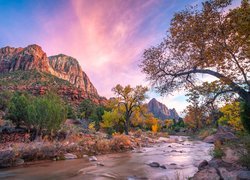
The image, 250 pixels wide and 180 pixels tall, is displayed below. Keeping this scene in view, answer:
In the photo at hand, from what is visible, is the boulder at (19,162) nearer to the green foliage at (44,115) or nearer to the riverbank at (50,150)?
the riverbank at (50,150)

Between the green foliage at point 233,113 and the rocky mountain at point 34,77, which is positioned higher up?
the rocky mountain at point 34,77

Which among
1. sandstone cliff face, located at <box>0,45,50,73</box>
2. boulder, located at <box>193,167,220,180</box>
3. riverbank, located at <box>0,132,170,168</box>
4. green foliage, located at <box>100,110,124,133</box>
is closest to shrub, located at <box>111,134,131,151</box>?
riverbank, located at <box>0,132,170,168</box>

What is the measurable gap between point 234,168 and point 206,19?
7.28 m

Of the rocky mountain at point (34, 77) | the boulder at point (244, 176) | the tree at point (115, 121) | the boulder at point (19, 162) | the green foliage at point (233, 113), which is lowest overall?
the boulder at point (19, 162)

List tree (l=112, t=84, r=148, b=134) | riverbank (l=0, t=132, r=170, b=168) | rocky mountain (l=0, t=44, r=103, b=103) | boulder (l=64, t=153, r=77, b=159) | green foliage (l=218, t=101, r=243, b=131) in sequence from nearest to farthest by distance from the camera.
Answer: green foliage (l=218, t=101, r=243, b=131), riverbank (l=0, t=132, r=170, b=168), boulder (l=64, t=153, r=77, b=159), tree (l=112, t=84, r=148, b=134), rocky mountain (l=0, t=44, r=103, b=103)

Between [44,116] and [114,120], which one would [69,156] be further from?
[114,120]

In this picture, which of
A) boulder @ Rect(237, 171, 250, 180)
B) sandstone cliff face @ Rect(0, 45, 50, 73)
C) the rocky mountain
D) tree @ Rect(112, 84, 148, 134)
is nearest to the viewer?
boulder @ Rect(237, 171, 250, 180)

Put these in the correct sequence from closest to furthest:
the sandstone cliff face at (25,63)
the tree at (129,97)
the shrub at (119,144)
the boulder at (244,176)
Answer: the boulder at (244,176), the shrub at (119,144), the tree at (129,97), the sandstone cliff face at (25,63)

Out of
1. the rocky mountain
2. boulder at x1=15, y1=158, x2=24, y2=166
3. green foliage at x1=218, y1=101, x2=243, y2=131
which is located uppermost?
the rocky mountain

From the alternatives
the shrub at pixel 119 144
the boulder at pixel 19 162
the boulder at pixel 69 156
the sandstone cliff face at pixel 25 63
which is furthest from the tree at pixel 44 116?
the sandstone cliff face at pixel 25 63

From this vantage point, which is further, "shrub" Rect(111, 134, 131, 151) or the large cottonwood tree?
"shrub" Rect(111, 134, 131, 151)

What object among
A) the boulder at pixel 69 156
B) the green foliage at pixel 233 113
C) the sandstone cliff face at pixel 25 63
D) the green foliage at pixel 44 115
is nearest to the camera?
the green foliage at pixel 233 113

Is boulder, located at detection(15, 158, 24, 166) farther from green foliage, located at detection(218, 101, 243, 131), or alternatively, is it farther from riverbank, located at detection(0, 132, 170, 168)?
green foliage, located at detection(218, 101, 243, 131)

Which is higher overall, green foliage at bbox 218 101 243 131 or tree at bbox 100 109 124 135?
tree at bbox 100 109 124 135
